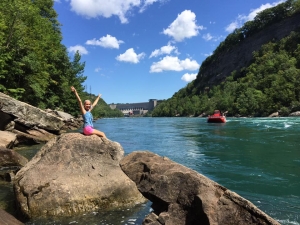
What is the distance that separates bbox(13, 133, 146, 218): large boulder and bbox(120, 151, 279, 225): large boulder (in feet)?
4.64

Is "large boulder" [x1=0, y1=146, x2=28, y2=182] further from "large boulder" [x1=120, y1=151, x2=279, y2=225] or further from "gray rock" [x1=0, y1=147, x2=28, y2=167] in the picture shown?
"large boulder" [x1=120, y1=151, x2=279, y2=225]

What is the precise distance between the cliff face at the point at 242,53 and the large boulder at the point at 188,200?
5192 inches

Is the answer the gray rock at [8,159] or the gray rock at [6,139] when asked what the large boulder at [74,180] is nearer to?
the gray rock at [8,159]

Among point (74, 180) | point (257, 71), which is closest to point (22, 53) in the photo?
point (74, 180)

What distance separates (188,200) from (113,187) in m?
2.79

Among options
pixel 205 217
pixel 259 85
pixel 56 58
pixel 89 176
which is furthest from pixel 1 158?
pixel 259 85

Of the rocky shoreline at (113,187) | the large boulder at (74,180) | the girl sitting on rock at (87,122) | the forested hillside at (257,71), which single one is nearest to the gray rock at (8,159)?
the rocky shoreline at (113,187)

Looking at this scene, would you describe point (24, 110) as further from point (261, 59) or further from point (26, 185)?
point (261, 59)

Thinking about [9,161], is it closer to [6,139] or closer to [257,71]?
[6,139]

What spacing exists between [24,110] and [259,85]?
101 m

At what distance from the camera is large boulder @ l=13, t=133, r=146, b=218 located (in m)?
6.51

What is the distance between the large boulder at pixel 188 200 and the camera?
14.4 ft

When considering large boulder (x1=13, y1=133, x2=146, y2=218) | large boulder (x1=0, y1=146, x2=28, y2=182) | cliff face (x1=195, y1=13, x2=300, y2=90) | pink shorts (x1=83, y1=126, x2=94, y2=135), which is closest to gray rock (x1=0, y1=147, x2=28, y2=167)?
large boulder (x1=0, y1=146, x2=28, y2=182)

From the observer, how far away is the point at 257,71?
387 feet
